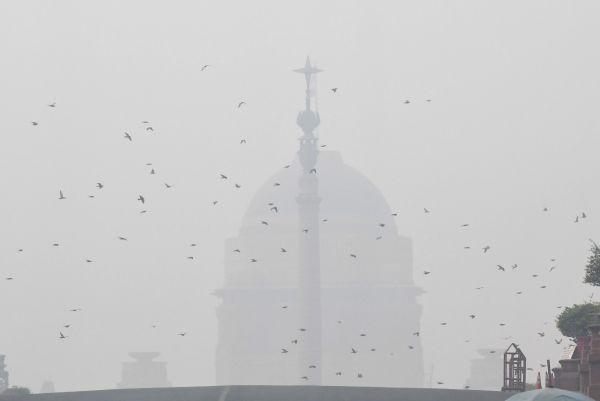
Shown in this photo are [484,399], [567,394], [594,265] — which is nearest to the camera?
[567,394]

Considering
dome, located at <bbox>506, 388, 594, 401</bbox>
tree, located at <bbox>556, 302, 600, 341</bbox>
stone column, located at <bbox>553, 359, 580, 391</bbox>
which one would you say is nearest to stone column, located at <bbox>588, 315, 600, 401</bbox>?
stone column, located at <bbox>553, 359, 580, 391</bbox>

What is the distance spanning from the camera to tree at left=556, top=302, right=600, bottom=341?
9050cm

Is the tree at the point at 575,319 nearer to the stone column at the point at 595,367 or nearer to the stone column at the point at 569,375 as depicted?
the stone column at the point at 569,375

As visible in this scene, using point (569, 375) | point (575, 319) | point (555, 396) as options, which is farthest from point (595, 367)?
point (575, 319)

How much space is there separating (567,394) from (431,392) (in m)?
23.0

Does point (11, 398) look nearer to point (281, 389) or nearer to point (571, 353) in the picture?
point (281, 389)

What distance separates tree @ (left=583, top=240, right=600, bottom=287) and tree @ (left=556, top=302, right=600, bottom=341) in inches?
552

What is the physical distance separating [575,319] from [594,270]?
1709cm

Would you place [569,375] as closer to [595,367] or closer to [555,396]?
[595,367]

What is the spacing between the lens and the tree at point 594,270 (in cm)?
7500

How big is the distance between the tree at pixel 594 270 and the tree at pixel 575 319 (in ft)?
46.0

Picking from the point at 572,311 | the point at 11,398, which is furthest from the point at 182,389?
the point at 572,311

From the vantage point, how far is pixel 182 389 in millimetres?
65875

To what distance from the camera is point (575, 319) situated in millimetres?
91875
